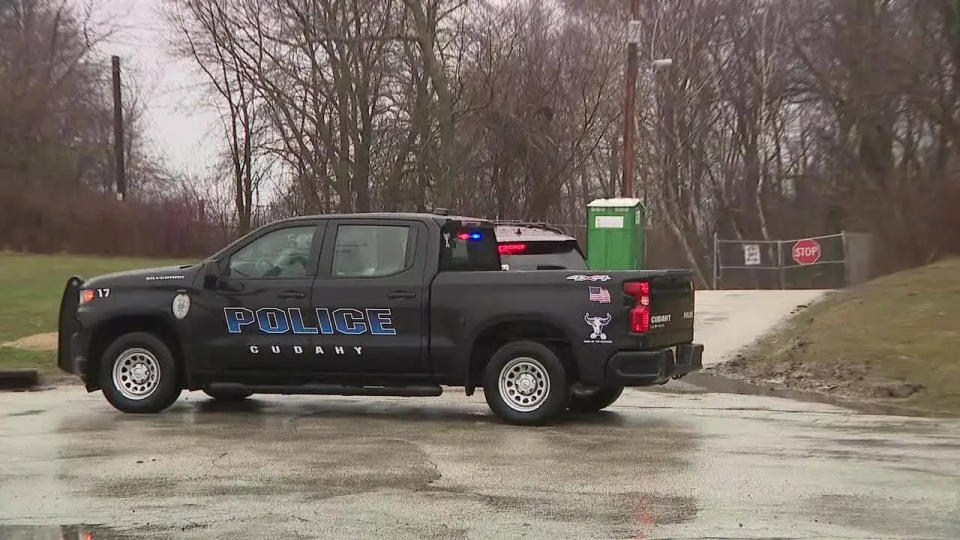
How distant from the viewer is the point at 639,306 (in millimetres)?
9344

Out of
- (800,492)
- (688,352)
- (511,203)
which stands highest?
(511,203)

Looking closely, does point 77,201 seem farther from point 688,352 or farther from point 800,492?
point 800,492

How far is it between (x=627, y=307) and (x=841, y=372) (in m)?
4.97

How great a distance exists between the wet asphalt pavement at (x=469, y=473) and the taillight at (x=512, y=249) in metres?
3.78

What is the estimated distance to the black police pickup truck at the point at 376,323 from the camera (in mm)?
9484

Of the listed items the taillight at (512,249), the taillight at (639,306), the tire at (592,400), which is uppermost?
the taillight at (512,249)

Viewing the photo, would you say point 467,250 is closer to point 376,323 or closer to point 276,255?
point 376,323

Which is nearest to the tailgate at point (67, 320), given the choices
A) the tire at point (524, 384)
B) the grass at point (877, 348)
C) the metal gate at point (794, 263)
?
the tire at point (524, 384)

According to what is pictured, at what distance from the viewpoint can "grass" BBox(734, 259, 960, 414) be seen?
1232cm

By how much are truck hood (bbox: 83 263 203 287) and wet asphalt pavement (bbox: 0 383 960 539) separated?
1.25 metres

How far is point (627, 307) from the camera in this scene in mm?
9328

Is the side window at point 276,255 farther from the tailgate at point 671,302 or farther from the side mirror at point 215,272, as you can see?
the tailgate at point 671,302

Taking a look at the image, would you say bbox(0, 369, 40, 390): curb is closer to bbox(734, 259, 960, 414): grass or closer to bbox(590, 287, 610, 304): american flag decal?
bbox(590, 287, 610, 304): american flag decal

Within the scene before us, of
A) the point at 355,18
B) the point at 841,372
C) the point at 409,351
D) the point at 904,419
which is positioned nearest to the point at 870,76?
the point at 355,18
